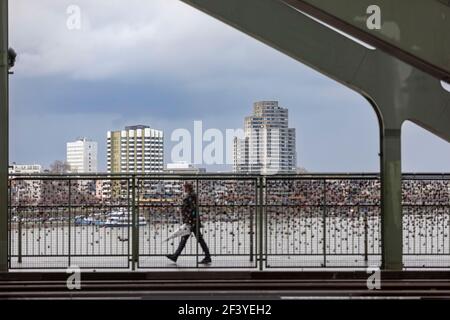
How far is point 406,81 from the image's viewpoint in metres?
8.60

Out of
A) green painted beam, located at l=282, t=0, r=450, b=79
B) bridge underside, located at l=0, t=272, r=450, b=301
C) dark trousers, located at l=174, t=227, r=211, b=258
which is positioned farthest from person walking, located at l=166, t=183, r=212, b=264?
green painted beam, located at l=282, t=0, r=450, b=79

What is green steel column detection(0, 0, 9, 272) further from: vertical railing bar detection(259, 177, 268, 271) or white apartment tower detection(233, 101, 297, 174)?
vertical railing bar detection(259, 177, 268, 271)

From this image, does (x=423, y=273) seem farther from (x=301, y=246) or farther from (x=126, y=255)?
(x=126, y=255)

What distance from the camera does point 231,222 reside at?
9180 millimetres

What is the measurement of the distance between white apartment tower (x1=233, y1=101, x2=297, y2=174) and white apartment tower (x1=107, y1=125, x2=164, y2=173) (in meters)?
0.77

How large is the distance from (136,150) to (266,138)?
53.2 inches

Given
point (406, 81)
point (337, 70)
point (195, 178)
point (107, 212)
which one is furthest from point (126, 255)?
point (406, 81)

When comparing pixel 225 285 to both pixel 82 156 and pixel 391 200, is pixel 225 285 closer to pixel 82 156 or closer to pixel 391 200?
pixel 82 156

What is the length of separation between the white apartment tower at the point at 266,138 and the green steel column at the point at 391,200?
1289 millimetres

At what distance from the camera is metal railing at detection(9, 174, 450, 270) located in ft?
29.2

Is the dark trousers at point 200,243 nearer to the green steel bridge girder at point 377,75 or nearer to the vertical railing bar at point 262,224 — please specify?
the vertical railing bar at point 262,224

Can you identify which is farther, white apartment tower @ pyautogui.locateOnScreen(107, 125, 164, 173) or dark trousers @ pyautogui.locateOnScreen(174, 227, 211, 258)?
dark trousers @ pyautogui.locateOnScreen(174, 227, 211, 258)

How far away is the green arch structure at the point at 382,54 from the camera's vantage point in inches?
298

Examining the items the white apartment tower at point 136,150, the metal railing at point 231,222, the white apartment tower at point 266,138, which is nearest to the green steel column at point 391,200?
the metal railing at point 231,222
